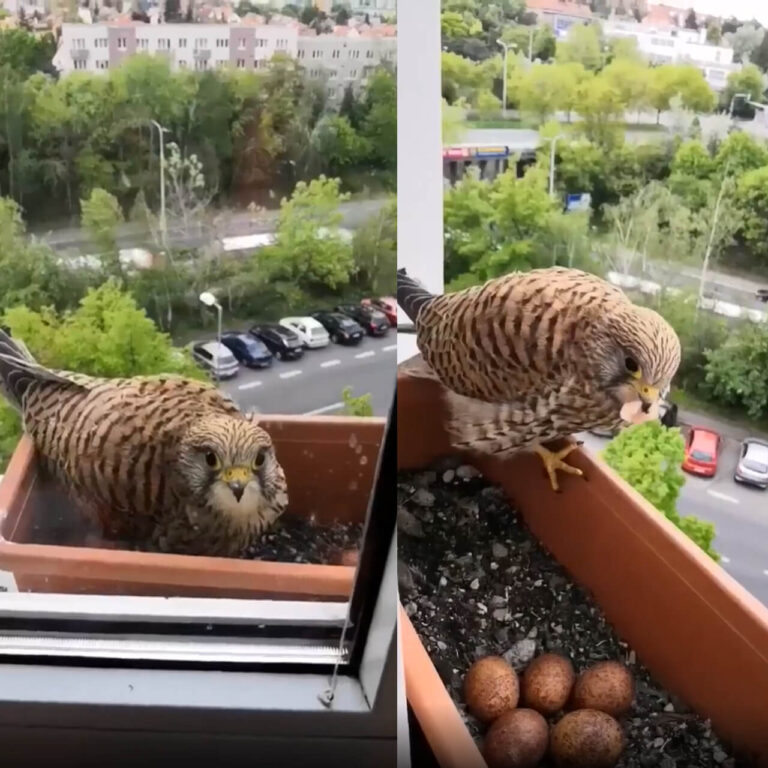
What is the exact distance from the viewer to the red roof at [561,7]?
100 centimetres

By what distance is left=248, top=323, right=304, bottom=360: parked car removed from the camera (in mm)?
1120

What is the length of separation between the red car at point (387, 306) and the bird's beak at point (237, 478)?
0.78 feet

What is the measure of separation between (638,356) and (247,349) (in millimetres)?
448

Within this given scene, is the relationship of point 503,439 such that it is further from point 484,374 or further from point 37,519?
point 37,519

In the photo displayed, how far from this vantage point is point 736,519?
1078 mm

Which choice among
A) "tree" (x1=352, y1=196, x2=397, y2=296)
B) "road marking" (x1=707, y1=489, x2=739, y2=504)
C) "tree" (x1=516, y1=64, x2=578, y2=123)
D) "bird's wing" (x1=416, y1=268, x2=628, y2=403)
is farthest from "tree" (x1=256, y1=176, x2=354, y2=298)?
"road marking" (x1=707, y1=489, x2=739, y2=504)

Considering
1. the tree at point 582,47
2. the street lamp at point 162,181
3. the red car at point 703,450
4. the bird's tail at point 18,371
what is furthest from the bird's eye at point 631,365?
the bird's tail at point 18,371

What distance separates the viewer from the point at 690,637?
1.07 metres

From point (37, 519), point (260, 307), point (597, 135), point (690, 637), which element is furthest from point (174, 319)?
point (690, 637)

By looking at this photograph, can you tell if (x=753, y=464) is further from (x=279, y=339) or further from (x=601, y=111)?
(x=279, y=339)

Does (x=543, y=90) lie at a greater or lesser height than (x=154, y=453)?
greater

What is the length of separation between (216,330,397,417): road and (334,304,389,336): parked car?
0.10ft

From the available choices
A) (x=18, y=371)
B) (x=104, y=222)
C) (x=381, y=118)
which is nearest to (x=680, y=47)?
(x=381, y=118)

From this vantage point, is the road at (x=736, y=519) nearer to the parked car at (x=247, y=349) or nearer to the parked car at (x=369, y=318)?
the parked car at (x=369, y=318)
